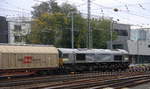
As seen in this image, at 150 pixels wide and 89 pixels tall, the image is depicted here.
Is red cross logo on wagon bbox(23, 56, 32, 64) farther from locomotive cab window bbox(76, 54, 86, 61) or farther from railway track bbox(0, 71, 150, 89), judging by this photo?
locomotive cab window bbox(76, 54, 86, 61)

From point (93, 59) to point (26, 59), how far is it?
1165 centimetres

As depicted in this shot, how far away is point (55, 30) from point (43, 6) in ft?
43.0

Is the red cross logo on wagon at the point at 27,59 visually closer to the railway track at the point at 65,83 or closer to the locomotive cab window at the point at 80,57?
the railway track at the point at 65,83

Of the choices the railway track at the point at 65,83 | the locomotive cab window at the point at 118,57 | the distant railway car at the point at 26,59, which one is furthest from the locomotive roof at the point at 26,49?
the locomotive cab window at the point at 118,57

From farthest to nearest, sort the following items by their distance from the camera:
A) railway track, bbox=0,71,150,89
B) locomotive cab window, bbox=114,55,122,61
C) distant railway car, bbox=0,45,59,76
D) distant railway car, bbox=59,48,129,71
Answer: locomotive cab window, bbox=114,55,122,61 < distant railway car, bbox=59,48,129,71 < distant railway car, bbox=0,45,59,76 < railway track, bbox=0,71,150,89

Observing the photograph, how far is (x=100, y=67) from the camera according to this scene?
41.8 m

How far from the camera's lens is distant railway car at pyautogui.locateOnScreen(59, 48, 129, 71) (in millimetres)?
37466

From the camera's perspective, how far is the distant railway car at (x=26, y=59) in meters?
29.8

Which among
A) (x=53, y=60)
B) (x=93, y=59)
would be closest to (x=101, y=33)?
(x=93, y=59)

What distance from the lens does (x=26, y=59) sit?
31906mm

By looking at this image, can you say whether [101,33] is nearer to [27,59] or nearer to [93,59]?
[93,59]

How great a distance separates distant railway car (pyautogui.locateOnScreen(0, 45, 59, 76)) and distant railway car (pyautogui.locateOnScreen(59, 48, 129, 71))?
89.9 inches

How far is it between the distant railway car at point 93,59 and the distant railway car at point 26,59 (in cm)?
228

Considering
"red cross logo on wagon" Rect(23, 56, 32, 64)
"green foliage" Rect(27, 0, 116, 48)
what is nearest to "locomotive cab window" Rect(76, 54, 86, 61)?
"red cross logo on wagon" Rect(23, 56, 32, 64)
